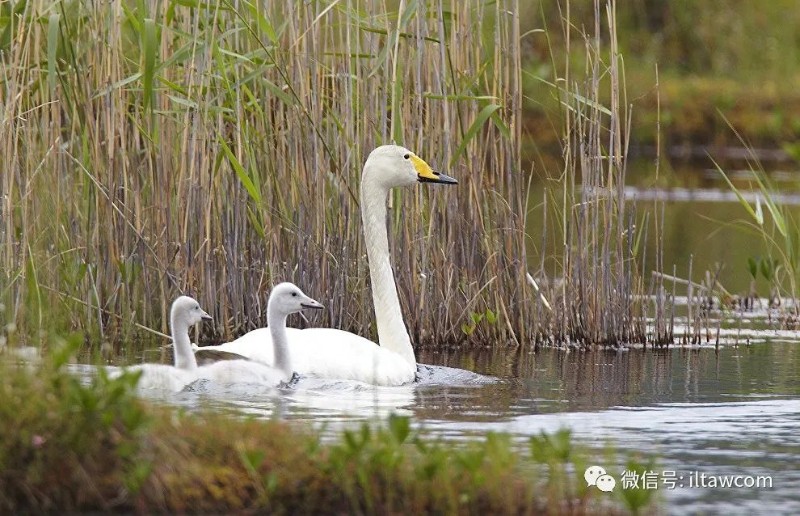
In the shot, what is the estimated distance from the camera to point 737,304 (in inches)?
484

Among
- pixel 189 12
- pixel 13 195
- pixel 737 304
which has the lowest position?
pixel 737 304

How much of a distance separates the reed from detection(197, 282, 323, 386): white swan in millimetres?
1096

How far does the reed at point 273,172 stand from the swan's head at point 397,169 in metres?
0.31

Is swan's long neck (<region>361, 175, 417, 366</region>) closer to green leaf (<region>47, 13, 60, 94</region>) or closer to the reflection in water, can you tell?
the reflection in water

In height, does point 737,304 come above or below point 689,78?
below

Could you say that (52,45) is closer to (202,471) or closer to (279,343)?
(279,343)

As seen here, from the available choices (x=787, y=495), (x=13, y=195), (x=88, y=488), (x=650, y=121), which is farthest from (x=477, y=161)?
(x=650, y=121)

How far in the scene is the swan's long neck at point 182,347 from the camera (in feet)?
25.9

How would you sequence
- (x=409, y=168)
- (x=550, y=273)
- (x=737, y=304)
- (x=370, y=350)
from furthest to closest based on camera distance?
(x=550, y=273), (x=737, y=304), (x=409, y=168), (x=370, y=350)

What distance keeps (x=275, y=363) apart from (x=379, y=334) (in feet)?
3.33

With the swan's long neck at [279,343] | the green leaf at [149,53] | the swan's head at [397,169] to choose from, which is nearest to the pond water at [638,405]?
the swan's long neck at [279,343]

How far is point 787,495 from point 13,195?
509 cm

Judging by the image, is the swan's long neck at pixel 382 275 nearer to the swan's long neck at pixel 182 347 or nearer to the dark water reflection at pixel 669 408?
the dark water reflection at pixel 669 408

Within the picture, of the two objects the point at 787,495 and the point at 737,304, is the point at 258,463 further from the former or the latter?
the point at 737,304
